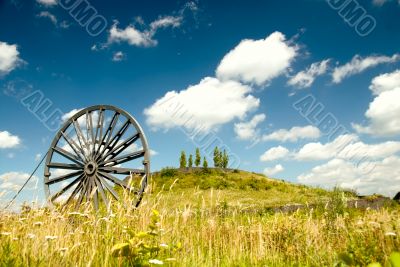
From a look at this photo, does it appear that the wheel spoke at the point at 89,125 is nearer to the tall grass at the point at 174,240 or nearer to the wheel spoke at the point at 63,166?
the wheel spoke at the point at 63,166

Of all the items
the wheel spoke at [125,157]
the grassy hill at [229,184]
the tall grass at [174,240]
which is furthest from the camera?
the grassy hill at [229,184]

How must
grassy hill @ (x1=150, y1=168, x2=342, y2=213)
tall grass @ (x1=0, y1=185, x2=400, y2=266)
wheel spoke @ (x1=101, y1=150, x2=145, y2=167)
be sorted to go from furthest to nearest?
1. grassy hill @ (x1=150, y1=168, x2=342, y2=213)
2. wheel spoke @ (x1=101, y1=150, x2=145, y2=167)
3. tall grass @ (x1=0, y1=185, x2=400, y2=266)

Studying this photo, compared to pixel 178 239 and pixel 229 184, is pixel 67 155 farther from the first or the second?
pixel 229 184

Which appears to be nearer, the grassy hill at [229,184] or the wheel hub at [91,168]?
the wheel hub at [91,168]

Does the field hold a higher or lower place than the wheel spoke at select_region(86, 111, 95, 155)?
lower

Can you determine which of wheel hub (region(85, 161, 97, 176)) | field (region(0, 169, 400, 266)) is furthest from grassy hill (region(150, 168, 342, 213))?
field (region(0, 169, 400, 266))

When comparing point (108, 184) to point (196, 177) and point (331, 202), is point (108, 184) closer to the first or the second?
point (331, 202)

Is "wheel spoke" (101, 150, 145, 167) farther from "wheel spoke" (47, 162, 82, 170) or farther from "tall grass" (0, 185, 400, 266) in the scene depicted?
"tall grass" (0, 185, 400, 266)

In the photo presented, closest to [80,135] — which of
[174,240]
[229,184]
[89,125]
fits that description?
[89,125]

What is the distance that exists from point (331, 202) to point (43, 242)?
577 cm

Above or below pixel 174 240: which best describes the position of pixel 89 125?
above

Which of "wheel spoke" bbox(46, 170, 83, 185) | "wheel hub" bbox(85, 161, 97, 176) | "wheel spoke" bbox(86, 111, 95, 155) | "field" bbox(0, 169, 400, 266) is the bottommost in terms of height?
"field" bbox(0, 169, 400, 266)

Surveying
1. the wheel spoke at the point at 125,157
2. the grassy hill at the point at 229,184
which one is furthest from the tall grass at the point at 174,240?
the grassy hill at the point at 229,184

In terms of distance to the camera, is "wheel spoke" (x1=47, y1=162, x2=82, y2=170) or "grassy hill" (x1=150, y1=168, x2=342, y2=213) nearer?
"wheel spoke" (x1=47, y1=162, x2=82, y2=170)
